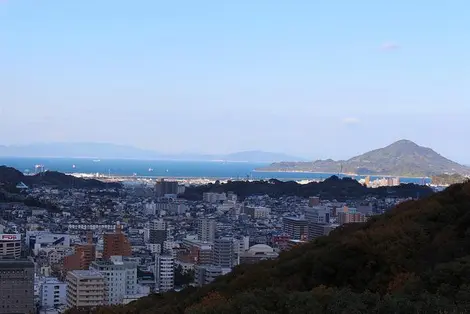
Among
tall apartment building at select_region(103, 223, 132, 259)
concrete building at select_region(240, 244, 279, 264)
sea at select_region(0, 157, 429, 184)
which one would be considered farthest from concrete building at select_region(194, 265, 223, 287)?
sea at select_region(0, 157, 429, 184)

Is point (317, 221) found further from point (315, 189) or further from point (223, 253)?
point (315, 189)

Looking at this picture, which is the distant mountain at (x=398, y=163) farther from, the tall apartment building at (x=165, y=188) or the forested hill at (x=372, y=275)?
the forested hill at (x=372, y=275)

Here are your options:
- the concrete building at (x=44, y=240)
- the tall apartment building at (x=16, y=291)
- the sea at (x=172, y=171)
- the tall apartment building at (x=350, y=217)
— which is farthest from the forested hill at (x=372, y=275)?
the sea at (x=172, y=171)

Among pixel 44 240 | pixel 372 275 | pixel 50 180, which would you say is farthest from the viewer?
pixel 50 180

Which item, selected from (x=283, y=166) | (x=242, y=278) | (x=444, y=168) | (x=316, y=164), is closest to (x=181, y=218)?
(x=242, y=278)

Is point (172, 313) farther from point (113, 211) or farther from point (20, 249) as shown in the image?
point (113, 211)

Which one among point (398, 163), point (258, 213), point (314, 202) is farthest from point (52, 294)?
point (398, 163)
